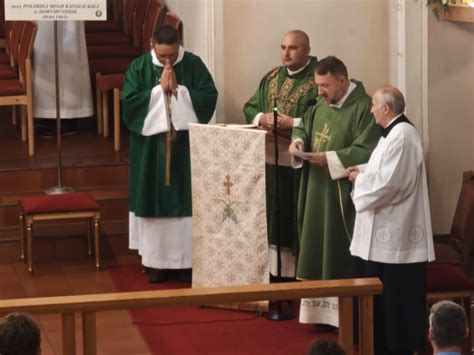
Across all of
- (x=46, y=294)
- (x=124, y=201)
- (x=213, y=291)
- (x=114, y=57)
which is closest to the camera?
(x=213, y=291)

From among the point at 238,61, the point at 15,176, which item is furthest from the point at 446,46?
the point at 15,176

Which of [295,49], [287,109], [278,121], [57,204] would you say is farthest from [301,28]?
[57,204]

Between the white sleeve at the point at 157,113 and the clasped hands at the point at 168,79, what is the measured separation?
0.25 ft

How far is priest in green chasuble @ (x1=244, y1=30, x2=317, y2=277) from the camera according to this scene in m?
8.70

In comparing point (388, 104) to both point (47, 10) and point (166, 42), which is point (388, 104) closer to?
point (166, 42)

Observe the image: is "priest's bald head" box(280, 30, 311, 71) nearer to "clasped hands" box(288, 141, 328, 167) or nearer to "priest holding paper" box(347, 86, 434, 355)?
"clasped hands" box(288, 141, 328, 167)

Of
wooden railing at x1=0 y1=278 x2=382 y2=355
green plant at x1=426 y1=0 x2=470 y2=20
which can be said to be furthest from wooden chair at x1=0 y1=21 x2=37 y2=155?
wooden railing at x1=0 y1=278 x2=382 y2=355

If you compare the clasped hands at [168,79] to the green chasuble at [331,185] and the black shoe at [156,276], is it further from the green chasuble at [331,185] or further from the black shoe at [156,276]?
the black shoe at [156,276]

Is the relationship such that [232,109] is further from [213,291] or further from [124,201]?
[213,291]

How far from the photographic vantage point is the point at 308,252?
322 inches

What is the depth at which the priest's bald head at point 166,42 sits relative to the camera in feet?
29.4

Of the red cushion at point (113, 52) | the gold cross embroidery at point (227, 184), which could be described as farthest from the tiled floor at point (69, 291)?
the red cushion at point (113, 52)

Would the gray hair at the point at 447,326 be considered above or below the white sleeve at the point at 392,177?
below

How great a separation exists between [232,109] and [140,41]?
3.48 m
